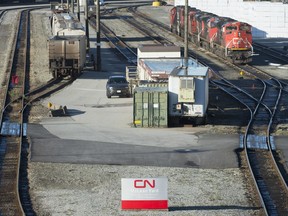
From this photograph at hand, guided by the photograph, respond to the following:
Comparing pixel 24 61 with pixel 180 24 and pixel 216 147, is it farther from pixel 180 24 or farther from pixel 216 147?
pixel 216 147

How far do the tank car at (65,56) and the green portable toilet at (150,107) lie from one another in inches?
739

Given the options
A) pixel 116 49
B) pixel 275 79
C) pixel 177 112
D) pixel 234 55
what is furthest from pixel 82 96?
pixel 116 49

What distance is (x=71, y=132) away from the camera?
117ft

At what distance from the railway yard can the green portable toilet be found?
44 centimetres

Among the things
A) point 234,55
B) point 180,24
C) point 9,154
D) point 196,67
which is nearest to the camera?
point 9,154

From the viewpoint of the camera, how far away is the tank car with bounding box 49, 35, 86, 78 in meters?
54.8

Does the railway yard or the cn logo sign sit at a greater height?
the cn logo sign

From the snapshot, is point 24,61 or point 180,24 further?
point 180,24

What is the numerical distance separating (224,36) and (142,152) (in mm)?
33324

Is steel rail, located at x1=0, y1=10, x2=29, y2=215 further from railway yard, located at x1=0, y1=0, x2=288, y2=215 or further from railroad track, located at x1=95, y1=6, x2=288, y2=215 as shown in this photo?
railroad track, located at x1=95, y1=6, x2=288, y2=215

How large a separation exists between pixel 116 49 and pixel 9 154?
4561 centimetres

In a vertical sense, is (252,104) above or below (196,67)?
below

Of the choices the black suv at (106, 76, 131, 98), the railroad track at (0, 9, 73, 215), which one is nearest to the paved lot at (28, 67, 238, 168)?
the railroad track at (0, 9, 73, 215)

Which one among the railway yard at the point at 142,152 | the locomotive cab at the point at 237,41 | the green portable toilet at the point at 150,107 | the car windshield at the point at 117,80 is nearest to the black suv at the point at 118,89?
the railway yard at the point at 142,152
